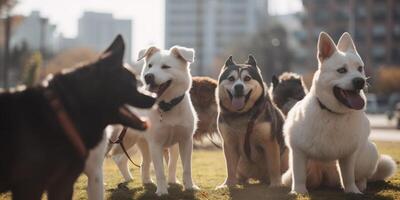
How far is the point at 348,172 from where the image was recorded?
7.44 meters

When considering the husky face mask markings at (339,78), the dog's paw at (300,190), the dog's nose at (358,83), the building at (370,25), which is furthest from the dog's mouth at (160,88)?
the building at (370,25)

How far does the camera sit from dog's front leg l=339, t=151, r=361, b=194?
7386 mm

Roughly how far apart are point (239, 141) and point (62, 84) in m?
4.36

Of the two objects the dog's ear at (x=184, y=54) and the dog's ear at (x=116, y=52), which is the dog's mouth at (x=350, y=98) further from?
the dog's ear at (x=116, y=52)

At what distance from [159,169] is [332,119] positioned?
7.87 feet

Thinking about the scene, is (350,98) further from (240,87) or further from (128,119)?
(128,119)

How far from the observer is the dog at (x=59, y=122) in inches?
177

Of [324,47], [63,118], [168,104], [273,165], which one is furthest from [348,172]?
[63,118]

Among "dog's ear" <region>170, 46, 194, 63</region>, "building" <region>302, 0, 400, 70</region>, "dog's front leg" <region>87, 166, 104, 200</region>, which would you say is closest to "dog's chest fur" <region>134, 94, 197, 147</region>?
"dog's ear" <region>170, 46, 194, 63</region>

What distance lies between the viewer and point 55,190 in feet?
16.2

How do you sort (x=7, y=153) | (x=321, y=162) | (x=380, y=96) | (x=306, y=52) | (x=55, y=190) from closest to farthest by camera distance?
(x=7, y=153) < (x=55, y=190) < (x=321, y=162) < (x=380, y=96) < (x=306, y=52)

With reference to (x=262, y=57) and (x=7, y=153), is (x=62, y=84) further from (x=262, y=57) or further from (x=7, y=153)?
(x=262, y=57)

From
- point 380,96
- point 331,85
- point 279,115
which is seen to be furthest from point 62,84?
point 380,96

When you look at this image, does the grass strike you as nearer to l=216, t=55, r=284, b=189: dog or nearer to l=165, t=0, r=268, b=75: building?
l=216, t=55, r=284, b=189: dog
